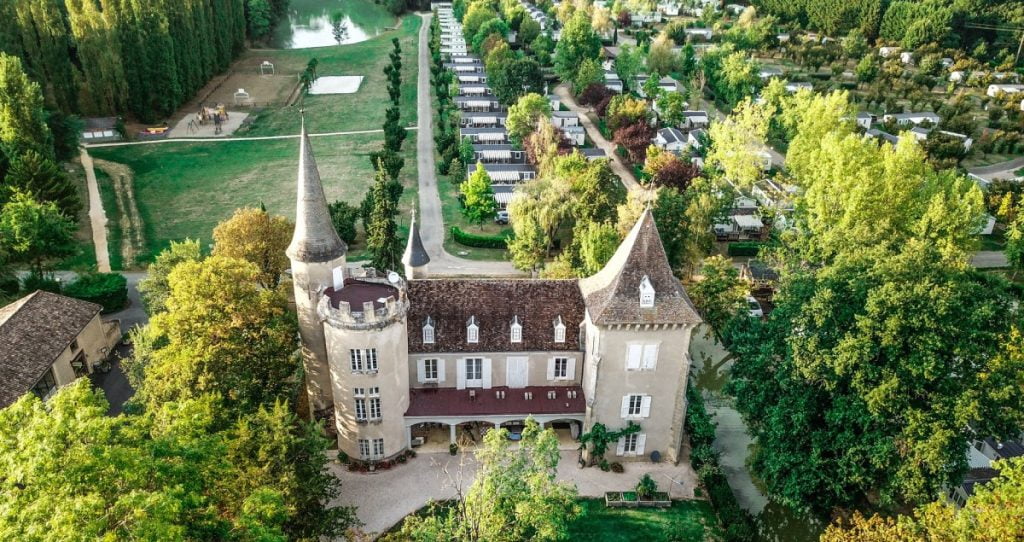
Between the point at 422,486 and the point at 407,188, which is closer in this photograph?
the point at 422,486

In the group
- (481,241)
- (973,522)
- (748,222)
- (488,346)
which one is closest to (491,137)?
(481,241)

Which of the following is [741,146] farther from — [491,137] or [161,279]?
Result: [161,279]

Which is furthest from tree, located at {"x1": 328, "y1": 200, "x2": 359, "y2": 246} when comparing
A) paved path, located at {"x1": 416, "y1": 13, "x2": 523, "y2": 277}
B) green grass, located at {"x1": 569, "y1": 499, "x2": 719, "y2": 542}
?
green grass, located at {"x1": 569, "y1": 499, "x2": 719, "y2": 542}

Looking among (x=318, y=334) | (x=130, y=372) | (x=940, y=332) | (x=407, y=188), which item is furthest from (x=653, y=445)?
(x=407, y=188)

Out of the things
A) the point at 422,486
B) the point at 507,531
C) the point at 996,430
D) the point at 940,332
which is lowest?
the point at 422,486

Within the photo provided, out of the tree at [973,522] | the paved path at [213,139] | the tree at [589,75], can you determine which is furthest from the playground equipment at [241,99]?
the tree at [973,522]

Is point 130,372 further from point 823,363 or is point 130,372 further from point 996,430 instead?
point 996,430

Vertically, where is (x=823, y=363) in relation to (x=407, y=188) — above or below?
above

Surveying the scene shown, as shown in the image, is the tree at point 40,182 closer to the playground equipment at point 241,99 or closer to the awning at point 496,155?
the awning at point 496,155
